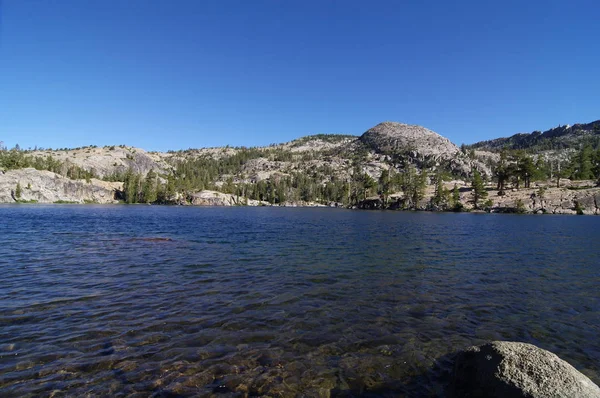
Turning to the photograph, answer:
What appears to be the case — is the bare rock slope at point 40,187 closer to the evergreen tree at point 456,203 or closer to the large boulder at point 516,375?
the evergreen tree at point 456,203

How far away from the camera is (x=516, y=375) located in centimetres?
775

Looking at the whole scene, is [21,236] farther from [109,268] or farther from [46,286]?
[46,286]

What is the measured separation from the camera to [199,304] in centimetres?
1563

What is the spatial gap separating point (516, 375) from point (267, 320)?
919 cm

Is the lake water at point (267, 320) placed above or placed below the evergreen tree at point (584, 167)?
below

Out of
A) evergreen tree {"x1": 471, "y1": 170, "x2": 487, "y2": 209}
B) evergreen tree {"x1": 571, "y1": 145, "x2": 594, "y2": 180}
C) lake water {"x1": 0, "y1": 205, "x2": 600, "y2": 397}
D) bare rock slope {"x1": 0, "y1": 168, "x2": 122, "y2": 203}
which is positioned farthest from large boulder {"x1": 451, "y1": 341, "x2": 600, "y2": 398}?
bare rock slope {"x1": 0, "y1": 168, "x2": 122, "y2": 203}

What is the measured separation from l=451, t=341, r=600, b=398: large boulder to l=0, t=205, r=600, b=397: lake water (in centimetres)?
108

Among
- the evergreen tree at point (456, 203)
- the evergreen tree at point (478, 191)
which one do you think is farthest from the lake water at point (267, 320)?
the evergreen tree at point (456, 203)

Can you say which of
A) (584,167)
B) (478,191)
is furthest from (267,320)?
(584,167)

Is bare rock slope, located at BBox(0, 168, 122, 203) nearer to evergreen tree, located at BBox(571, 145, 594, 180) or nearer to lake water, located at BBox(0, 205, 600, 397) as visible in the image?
lake water, located at BBox(0, 205, 600, 397)

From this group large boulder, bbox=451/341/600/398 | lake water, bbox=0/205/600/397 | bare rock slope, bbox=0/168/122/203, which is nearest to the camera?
large boulder, bbox=451/341/600/398

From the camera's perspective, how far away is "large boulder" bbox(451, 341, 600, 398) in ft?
23.6

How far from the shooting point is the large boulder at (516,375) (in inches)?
283

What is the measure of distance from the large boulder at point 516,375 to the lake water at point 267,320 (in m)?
1.08
